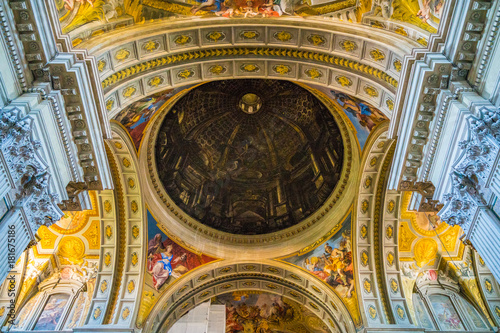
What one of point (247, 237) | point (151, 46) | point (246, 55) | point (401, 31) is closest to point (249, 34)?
point (246, 55)

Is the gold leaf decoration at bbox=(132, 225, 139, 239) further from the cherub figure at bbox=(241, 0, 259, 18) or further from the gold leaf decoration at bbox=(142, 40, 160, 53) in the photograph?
the cherub figure at bbox=(241, 0, 259, 18)

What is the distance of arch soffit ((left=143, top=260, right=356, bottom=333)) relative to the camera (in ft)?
47.2

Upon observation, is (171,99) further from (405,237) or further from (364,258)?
(405,237)

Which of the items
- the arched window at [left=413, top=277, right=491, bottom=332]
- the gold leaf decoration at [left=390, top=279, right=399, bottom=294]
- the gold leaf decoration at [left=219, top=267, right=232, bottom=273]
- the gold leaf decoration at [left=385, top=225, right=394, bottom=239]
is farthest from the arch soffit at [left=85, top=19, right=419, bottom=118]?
the arched window at [left=413, top=277, right=491, bottom=332]

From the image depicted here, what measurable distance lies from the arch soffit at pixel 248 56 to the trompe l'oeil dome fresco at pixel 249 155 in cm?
477

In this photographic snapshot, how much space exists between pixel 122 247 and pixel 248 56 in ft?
28.8

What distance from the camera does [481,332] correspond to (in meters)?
12.9

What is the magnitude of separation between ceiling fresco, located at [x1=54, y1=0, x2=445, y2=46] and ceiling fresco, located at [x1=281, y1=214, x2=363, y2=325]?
27.3 ft

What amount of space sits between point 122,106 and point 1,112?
423 cm

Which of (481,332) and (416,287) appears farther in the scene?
(416,287)

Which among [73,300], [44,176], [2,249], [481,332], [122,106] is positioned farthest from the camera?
[73,300]

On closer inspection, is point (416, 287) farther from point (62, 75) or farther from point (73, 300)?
point (62, 75)

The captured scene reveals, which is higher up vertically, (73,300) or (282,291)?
(282,291)

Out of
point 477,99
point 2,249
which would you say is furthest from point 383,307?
point 2,249
